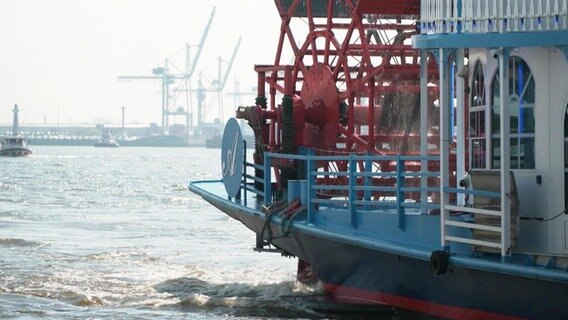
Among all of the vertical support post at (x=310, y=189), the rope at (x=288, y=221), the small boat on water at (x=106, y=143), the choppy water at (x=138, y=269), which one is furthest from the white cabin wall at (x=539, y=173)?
the small boat on water at (x=106, y=143)

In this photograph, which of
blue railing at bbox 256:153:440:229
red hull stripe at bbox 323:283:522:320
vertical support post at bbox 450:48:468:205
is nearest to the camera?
red hull stripe at bbox 323:283:522:320

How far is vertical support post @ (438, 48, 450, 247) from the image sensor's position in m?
10.9

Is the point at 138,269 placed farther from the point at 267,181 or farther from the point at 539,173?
the point at 539,173

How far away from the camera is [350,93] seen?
1770 centimetres

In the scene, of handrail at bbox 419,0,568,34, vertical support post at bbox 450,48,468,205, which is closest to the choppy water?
vertical support post at bbox 450,48,468,205

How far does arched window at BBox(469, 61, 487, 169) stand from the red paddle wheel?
484cm

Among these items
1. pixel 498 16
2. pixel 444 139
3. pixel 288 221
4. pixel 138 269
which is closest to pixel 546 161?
pixel 444 139

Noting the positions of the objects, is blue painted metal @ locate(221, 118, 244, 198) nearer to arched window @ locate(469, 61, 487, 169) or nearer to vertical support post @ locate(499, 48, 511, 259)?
arched window @ locate(469, 61, 487, 169)

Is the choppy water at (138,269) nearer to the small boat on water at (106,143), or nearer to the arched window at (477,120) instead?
the arched window at (477,120)

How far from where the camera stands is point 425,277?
11.6 m

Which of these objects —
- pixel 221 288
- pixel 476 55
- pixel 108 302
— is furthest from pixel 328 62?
pixel 476 55

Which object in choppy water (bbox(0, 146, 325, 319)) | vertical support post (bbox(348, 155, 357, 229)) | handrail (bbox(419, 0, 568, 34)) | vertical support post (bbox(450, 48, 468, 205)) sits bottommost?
choppy water (bbox(0, 146, 325, 319))

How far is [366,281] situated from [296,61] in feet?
23.5

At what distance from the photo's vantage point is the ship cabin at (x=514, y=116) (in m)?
10.4
